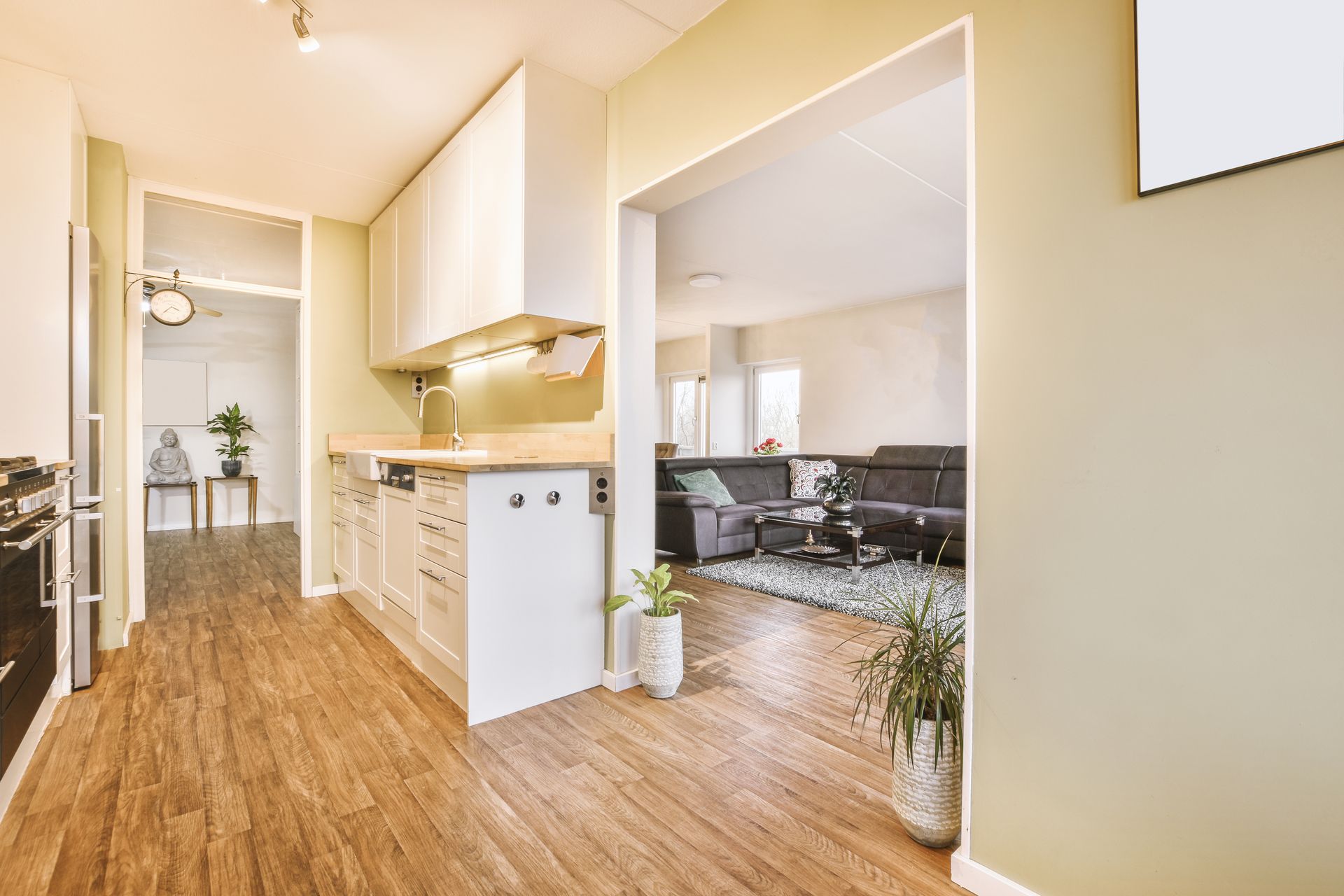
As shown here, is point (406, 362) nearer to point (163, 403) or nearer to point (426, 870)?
point (426, 870)

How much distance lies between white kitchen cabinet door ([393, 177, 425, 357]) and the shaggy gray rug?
2.54 m

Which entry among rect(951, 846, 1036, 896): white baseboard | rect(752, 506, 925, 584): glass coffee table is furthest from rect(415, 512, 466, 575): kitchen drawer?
rect(752, 506, 925, 584): glass coffee table

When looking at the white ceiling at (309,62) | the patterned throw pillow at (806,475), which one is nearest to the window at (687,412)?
the patterned throw pillow at (806,475)

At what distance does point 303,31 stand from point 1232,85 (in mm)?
2528

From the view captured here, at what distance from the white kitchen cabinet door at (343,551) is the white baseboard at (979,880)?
330cm

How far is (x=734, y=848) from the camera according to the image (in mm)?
1548

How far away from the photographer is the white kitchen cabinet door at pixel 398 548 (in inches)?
107

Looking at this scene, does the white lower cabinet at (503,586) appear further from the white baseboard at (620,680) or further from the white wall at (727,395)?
the white wall at (727,395)

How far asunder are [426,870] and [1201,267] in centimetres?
207

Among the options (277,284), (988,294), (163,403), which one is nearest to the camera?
(988,294)

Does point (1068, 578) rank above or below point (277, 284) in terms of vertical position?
below

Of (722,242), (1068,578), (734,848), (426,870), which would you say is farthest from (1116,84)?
(722,242)

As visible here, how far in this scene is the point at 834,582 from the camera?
13.8 feet

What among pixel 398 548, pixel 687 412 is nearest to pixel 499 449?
pixel 398 548
